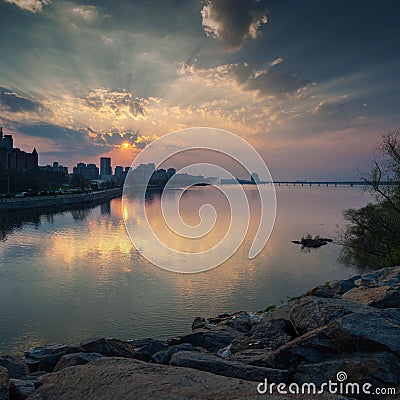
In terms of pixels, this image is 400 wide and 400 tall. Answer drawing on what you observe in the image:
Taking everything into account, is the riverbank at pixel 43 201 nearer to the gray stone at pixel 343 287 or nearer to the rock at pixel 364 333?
the gray stone at pixel 343 287

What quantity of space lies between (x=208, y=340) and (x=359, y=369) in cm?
647

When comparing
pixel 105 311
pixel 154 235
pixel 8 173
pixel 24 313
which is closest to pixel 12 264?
pixel 24 313

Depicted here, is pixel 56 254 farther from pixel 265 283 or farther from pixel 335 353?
pixel 335 353

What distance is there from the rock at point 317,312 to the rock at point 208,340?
147 inches

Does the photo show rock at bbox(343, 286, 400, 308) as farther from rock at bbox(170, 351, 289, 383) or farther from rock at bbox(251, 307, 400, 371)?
rock at bbox(170, 351, 289, 383)

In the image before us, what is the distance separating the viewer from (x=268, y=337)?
8.93 m

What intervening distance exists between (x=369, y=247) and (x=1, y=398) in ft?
101

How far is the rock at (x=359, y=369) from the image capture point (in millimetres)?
5883

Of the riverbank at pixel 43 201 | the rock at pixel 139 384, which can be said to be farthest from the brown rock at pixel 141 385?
the riverbank at pixel 43 201

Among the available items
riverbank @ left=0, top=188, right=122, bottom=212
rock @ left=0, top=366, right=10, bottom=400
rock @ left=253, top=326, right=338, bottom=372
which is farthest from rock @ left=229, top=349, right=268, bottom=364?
riverbank @ left=0, top=188, right=122, bottom=212

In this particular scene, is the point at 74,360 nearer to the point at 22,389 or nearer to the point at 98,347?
the point at 98,347

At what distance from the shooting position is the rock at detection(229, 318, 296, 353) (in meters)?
8.57

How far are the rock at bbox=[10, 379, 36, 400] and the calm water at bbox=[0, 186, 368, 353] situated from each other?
362 inches

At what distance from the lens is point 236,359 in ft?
25.9
